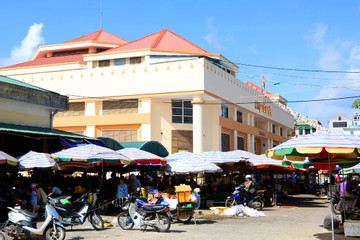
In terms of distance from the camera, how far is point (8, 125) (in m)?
18.0

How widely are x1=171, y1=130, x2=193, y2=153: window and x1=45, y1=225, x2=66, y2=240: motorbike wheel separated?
79.2 feet

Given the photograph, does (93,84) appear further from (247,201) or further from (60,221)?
(60,221)

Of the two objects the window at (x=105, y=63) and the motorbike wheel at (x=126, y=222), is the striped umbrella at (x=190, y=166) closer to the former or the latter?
the motorbike wheel at (x=126, y=222)

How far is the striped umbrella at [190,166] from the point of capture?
19041mm

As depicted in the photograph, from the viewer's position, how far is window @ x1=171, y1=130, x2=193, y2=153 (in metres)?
34.8

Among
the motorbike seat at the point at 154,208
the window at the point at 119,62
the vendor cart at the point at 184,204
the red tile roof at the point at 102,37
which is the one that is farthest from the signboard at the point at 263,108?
the motorbike seat at the point at 154,208

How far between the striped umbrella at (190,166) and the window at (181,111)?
50.5 feet

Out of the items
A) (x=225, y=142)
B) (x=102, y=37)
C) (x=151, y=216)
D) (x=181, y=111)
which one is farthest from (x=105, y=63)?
(x=151, y=216)

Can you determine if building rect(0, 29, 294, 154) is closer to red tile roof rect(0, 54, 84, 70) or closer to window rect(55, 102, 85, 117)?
window rect(55, 102, 85, 117)

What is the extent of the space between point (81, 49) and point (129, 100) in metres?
12.7

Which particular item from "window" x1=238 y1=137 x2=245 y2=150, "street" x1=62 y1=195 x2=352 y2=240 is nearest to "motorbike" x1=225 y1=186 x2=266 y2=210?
"street" x1=62 y1=195 x2=352 y2=240

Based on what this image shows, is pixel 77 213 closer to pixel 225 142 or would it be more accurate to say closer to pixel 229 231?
pixel 229 231

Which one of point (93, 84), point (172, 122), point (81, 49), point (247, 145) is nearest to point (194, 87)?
point (172, 122)

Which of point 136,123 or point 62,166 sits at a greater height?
point 136,123
